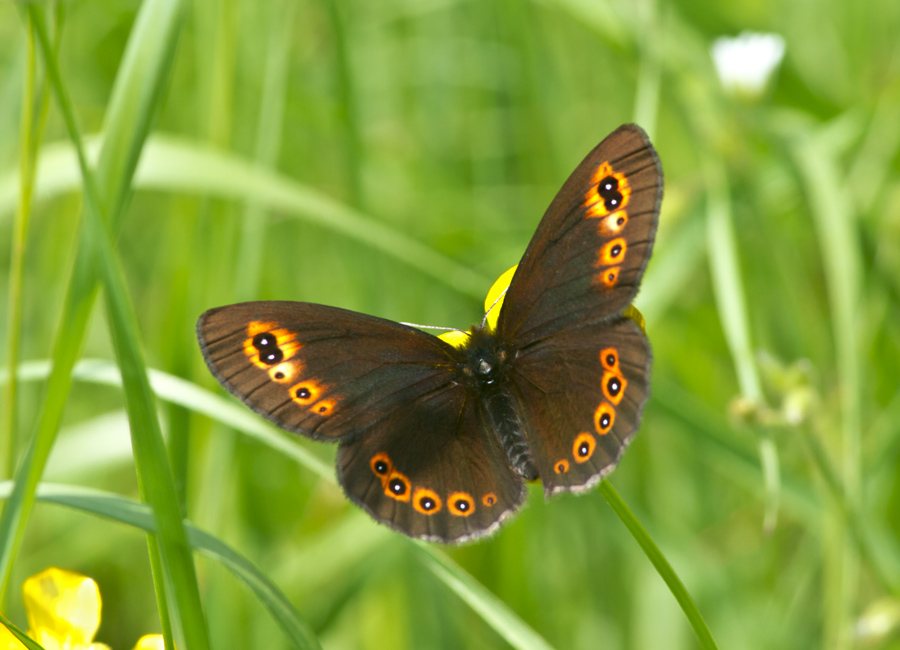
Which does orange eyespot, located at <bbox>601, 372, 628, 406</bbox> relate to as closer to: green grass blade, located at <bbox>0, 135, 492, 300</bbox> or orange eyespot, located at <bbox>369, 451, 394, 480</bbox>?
orange eyespot, located at <bbox>369, 451, 394, 480</bbox>

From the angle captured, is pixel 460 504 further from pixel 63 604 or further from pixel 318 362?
pixel 63 604

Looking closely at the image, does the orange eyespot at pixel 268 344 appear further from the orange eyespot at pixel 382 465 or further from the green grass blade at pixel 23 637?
the green grass blade at pixel 23 637

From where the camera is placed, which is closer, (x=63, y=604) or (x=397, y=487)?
(x=63, y=604)

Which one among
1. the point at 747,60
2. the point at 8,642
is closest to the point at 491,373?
the point at 8,642

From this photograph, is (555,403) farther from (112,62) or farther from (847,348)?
(112,62)

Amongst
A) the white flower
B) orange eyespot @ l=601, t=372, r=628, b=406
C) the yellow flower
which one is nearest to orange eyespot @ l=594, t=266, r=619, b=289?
orange eyespot @ l=601, t=372, r=628, b=406
